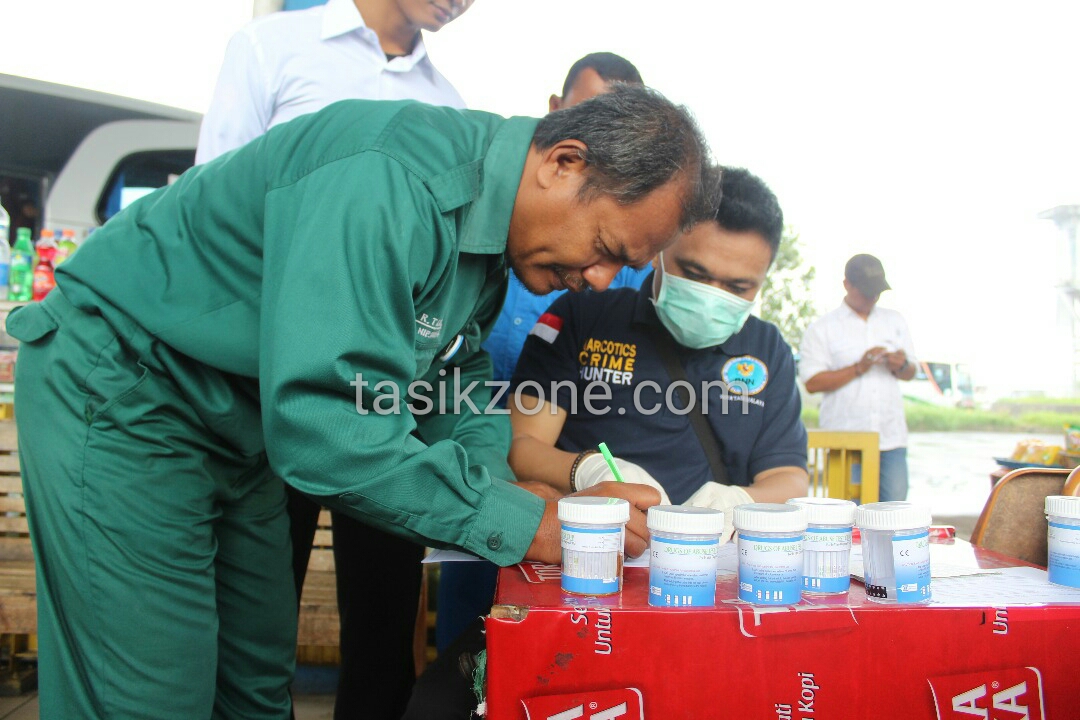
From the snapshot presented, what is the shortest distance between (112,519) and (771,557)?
934 millimetres

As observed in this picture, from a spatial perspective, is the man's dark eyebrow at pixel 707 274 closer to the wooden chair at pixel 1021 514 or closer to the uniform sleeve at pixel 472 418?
the uniform sleeve at pixel 472 418

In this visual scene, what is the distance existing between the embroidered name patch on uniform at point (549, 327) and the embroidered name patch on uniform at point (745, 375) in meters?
0.40

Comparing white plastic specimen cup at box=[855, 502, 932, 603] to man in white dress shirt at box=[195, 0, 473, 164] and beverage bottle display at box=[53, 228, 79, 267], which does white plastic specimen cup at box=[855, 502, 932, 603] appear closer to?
man in white dress shirt at box=[195, 0, 473, 164]

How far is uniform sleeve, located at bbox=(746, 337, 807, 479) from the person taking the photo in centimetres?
189

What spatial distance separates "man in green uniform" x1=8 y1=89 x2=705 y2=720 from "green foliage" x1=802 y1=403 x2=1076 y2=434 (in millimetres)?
3723

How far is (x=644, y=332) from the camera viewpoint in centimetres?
193

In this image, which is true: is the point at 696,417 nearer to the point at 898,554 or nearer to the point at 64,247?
the point at 898,554

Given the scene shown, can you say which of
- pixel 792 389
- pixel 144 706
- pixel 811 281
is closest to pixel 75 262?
pixel 144 706

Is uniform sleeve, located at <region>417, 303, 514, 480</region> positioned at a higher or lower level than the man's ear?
lower

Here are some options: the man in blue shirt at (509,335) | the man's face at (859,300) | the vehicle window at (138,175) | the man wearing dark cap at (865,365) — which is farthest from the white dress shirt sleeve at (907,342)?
the vehicle window at (138,175)

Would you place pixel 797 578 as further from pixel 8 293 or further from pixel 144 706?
pixel 8 293

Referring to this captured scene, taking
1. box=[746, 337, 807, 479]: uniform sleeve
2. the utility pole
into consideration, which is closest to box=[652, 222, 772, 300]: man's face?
box=[746, 337, 807, 479]: uniform sleeve

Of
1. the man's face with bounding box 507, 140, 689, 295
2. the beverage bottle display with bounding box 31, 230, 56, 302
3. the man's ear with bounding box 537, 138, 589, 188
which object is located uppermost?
the beverage bottle display with bounding box 31, 230, 56, 302

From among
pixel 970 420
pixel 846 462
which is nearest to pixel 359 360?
pixel 846 462
